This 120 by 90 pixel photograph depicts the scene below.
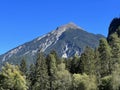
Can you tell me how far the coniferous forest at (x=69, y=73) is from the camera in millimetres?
127000

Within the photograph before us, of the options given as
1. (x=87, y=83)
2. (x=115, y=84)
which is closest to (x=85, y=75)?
(x=87, y=83)

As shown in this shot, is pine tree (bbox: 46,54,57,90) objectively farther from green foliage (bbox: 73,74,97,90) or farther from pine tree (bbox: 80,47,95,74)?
green foliage (bbox: 73,74,97,90)

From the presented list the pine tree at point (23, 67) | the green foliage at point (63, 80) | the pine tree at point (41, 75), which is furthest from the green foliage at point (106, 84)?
the pine tree at point (23, 67)

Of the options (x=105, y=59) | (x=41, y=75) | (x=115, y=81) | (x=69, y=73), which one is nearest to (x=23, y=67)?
(x=41, y=75)

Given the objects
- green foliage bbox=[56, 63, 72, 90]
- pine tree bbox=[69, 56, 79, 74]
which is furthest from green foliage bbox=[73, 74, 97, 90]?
pine tree bbox=[69, 56, 79, 74]

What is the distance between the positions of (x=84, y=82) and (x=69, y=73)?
58.5 feet

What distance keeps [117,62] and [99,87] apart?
65.7ft

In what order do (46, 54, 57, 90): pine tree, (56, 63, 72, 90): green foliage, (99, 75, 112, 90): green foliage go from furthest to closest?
(46, 54, 57, 90): pine tree < (56, 63, 72, 90): green foliage < (99, 75, 112, 90): green foliage

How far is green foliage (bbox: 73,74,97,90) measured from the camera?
122m

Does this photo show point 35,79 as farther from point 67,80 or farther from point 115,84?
point 115,84

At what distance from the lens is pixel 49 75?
14712 centimetres

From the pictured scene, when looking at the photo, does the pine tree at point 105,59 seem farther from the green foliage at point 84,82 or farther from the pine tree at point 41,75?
the pine tree at point 41,75

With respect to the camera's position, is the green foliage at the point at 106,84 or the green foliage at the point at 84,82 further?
the green foliage at the point at 84,82

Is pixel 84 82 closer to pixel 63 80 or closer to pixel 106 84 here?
pixel 106 84
